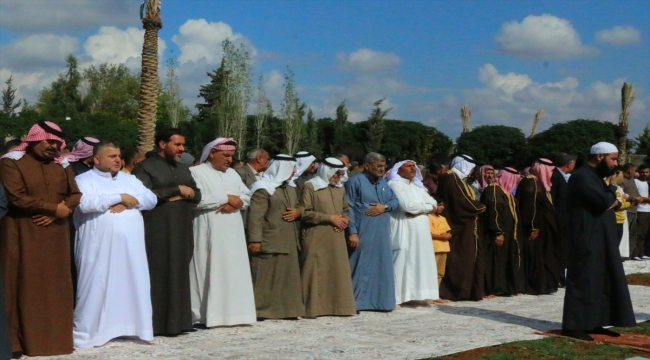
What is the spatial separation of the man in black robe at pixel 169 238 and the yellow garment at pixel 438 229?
4075 mm

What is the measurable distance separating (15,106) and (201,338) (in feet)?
197

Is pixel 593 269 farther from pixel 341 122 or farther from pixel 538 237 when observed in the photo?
pixel 341 122

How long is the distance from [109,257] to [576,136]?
4780cm

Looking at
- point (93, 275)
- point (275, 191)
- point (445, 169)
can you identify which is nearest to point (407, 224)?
point (445, 169)

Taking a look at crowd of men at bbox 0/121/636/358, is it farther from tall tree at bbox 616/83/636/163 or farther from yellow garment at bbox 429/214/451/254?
tall tree at bbox 616/83/636/163

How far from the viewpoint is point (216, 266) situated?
8.59 metres

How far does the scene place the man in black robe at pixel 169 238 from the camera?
7.95m

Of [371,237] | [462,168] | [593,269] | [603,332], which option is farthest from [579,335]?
[462,168]

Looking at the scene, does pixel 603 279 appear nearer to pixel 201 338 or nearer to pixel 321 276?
pixel 321 276

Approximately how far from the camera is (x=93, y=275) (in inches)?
289

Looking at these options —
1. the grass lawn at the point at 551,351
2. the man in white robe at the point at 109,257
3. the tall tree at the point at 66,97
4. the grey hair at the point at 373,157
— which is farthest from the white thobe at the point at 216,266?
the tall tree at the point at 66,97

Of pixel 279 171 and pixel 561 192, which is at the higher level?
pixel 279 171

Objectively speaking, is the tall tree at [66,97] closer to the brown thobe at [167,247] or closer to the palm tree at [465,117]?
the palm tree at [465,117]

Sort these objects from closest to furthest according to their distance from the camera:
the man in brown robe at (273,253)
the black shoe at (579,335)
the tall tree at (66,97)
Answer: the black shoe at (579,335) < the man in brown robe at (273,253) < the tall tree at (66,97)
